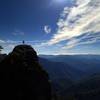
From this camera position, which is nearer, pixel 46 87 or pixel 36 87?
pixel 36 87

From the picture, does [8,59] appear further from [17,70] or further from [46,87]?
[46,87]

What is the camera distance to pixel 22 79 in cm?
6462

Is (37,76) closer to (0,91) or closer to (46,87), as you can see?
(46,87)

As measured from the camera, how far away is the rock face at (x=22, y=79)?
62.4 m

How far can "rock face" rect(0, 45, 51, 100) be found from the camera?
205ft

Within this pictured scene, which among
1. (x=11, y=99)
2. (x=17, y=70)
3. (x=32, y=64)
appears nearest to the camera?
(x=11, y=99)

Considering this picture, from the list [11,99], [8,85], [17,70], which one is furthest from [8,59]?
[11,99]

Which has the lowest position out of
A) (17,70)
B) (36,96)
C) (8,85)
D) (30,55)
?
(36,96)

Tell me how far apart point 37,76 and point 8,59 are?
37.7 feet

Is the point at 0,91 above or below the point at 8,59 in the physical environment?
below

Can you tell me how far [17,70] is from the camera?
65625 mm

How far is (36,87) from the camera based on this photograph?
2645 inches

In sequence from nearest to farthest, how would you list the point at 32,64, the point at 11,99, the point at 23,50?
the point at 11,99, the point at 32,64, the point at 23,50

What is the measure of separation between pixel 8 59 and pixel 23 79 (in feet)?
29.3
